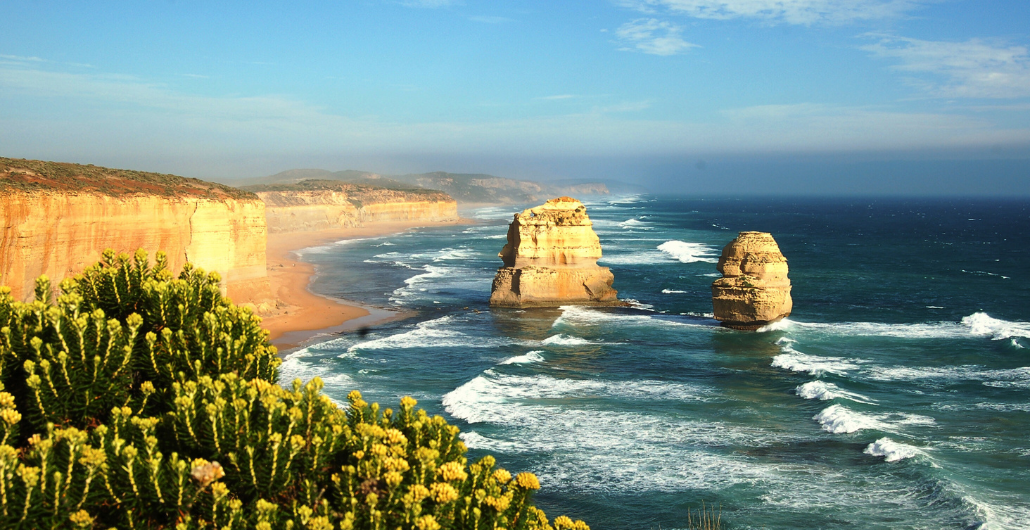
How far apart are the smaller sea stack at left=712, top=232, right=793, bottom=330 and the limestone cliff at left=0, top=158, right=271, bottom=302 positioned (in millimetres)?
27038

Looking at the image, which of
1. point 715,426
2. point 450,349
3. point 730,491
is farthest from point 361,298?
point 730,491

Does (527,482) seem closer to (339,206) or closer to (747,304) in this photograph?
(747,304)

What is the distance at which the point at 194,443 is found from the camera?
8.13 m

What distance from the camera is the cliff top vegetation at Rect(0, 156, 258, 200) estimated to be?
33500 mm

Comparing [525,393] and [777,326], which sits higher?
[777,326]

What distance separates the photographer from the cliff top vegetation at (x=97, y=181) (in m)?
33.5

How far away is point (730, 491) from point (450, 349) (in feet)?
61.2

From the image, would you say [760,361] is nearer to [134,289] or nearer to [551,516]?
[551,516]

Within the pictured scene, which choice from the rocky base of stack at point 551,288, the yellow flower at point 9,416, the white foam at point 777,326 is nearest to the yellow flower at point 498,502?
the yellow flower at point 9,416

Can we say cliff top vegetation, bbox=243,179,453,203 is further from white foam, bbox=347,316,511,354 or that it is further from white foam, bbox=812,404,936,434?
white foam, bbox=812,404,936,434

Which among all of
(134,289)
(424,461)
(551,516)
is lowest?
(551,516)

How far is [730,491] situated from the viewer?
63.4ft

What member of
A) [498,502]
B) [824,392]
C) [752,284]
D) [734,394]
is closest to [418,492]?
[498,502]

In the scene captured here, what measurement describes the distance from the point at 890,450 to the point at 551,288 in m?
26.0
